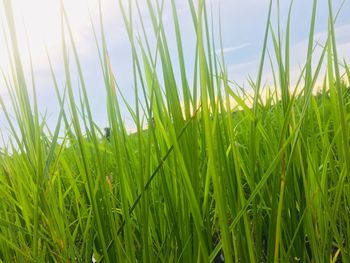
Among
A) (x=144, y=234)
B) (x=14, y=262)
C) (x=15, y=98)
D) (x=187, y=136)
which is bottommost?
(x=14, y=262)

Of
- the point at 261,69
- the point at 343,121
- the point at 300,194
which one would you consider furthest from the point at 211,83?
the point at 300,194

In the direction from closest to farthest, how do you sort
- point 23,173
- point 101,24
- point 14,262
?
point 101,24 < point 23,173 < point 14,262

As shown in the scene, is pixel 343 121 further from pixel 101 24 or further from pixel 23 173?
pixel 23 173

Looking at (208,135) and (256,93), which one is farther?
(256,93)

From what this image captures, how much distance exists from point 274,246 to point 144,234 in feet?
0.63

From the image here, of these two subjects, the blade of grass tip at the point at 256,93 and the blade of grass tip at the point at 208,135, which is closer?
the blade of grass tip at the point at 208,135

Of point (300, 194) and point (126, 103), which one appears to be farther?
point (126, 103)

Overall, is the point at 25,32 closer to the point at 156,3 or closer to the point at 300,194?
the point at 156,3

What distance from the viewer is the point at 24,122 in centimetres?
71

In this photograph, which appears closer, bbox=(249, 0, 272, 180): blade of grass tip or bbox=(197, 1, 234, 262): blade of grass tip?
bbox=(197, 1, 234, 262): blade of grass tip

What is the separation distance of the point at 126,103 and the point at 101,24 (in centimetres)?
37

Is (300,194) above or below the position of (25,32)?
below

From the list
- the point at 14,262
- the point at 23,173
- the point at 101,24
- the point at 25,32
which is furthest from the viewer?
the point at 14,262

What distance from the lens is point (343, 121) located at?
552mm
